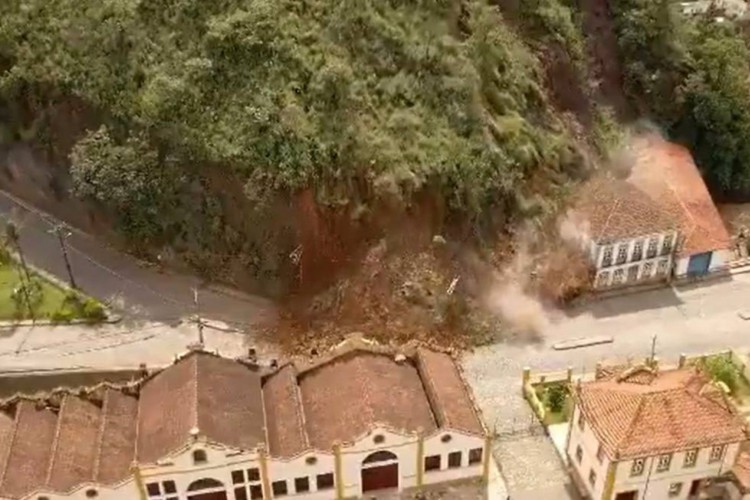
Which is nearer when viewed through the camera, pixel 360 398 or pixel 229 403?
pixel 229 403

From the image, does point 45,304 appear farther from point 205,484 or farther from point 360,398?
point 360,398

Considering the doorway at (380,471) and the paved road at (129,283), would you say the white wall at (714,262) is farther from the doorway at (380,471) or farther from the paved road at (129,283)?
the paved road at (129,283)

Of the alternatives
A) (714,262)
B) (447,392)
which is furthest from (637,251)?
(447,392)

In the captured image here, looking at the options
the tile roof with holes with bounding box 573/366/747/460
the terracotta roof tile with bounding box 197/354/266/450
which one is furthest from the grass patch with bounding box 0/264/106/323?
the tile roof with holes with bounding box 573/366/747/460

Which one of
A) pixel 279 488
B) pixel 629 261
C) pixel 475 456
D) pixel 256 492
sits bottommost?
pixel 256 492

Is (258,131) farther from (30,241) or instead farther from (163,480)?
(163,480)

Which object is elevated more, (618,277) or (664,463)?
(618,277)
